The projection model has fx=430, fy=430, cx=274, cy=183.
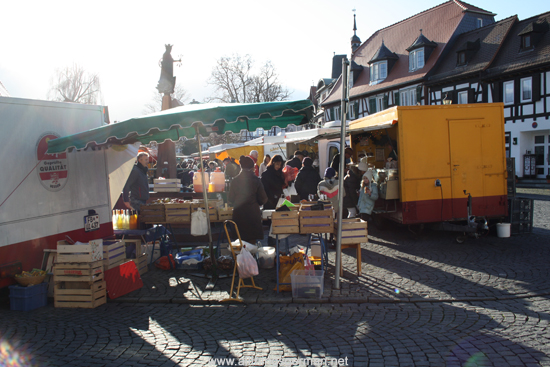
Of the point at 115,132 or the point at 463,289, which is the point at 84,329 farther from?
the point at 463,289

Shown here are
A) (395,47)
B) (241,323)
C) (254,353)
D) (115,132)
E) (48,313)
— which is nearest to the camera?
(254,353)

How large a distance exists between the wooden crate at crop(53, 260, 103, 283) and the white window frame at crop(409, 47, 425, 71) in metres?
29.6

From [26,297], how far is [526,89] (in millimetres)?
26316

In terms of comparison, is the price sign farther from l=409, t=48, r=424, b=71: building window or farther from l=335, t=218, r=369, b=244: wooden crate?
l=409, t=48, r=424, b=71: building window

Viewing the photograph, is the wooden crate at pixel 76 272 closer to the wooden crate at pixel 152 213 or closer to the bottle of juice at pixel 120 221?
the wooden crate at pixel 152 213

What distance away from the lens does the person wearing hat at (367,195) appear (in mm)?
9055

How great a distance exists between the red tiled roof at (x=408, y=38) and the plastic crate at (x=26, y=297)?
28708 millimetres

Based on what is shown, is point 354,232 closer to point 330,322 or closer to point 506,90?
point 330,322

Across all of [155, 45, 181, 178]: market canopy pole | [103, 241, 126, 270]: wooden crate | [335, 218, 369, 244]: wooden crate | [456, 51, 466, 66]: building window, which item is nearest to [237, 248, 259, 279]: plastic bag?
[335, 218, 369, 244]: wooden crate

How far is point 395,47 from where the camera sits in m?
35.0

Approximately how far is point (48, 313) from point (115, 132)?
2.53 m

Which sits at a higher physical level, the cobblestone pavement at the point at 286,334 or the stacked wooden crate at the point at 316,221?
the stacked wooden crate at the point at 316,221

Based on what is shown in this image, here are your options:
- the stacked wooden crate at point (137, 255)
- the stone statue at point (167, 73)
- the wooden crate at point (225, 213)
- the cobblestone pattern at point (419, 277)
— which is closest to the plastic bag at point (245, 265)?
the cobblestone pattern at point (419, 277)

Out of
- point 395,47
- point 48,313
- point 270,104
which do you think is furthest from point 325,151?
point 395,47
